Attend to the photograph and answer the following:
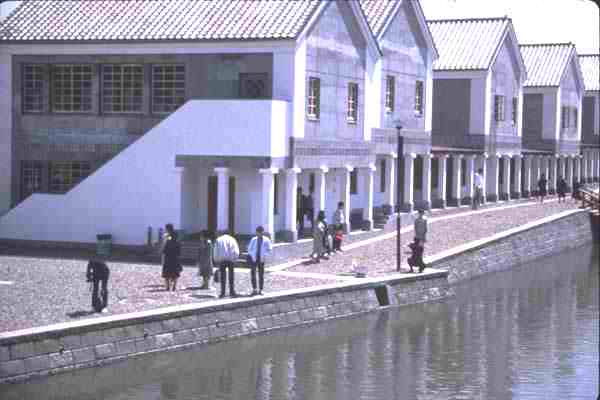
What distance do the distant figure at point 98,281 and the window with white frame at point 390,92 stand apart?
21271mm

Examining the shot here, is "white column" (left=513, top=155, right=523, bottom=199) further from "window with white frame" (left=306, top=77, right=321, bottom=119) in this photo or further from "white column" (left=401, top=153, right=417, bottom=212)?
"window with white frame" (left=306, top=77, right=321, bottom=119)

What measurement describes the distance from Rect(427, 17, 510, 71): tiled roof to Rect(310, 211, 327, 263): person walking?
20.8 m

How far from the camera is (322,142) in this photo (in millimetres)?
36562

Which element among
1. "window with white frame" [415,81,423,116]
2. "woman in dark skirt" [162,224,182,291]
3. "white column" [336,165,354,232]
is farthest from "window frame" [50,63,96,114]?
"window with white frame" [415,81,423,116]

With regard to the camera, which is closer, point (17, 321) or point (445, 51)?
point (17, 321)

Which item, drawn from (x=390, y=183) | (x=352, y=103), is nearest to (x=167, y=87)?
(x=352, y=103)

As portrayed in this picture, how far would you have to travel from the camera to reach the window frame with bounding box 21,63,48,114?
3653 centimetres

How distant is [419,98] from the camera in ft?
154

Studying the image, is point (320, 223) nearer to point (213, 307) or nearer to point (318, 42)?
point (318, 42)

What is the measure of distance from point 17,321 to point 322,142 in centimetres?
1622

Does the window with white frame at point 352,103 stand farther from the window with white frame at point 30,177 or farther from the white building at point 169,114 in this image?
the window with white frame at point 30,177

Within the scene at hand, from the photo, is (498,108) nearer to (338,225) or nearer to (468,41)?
(468,41)

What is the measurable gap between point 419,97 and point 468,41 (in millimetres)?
9318

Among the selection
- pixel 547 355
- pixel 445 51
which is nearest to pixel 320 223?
pixel 547 355
